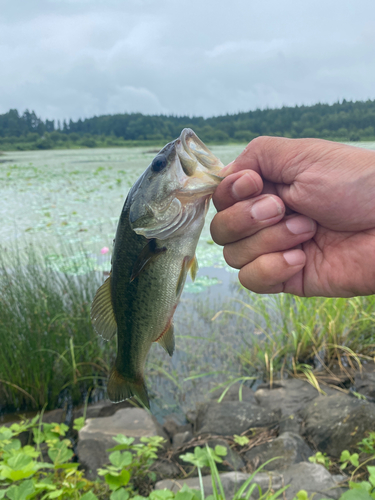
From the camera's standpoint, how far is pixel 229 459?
2984mm

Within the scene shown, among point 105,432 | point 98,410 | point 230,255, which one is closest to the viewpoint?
point 230,255

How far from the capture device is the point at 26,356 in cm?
388

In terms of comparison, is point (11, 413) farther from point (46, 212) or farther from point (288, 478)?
point (46, 212)

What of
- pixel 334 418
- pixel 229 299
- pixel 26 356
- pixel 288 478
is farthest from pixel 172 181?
pixel 229 299

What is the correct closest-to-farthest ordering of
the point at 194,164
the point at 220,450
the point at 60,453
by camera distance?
the point at 194,164 → the point at 60,453 → the point at 220,450

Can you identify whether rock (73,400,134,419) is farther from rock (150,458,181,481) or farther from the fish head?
the fish head

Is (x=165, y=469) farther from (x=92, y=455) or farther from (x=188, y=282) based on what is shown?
(x=188, y=282)

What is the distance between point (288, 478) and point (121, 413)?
1741 mm

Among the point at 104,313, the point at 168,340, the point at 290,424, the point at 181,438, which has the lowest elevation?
the point at 181,438

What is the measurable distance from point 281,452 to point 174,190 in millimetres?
2575

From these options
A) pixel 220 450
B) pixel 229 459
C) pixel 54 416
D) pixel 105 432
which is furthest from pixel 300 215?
pixel 54 416

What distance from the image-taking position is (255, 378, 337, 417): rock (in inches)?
150

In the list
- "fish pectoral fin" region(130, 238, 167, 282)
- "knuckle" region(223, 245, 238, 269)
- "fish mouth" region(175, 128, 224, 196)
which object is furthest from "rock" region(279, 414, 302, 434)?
"fish mouth" region(175, 128, 224, 196)

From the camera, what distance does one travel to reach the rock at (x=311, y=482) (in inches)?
96.0
